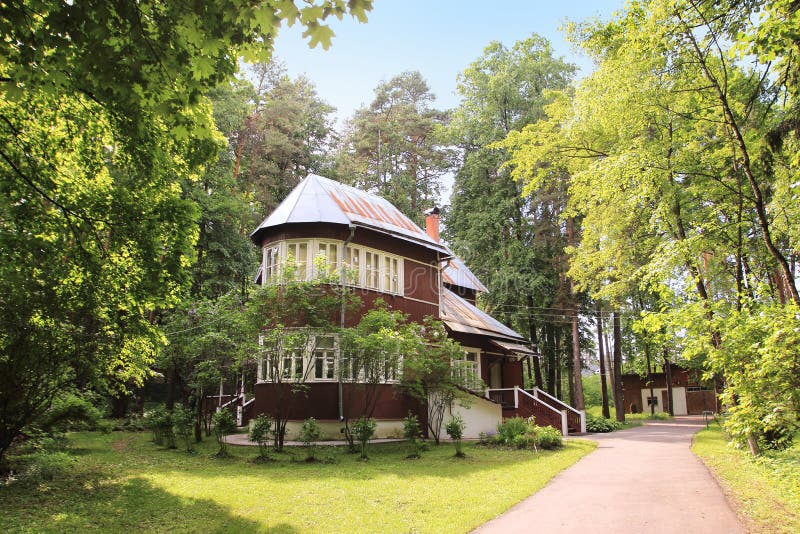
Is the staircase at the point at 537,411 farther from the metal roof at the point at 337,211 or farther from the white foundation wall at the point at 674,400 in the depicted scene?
the white foundation wall at the point at 674,400

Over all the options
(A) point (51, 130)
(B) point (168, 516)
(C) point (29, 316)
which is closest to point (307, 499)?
(B) point (168, 516)

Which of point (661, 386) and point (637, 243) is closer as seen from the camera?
point (637, 243)

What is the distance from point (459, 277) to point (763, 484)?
Result: 64.2 ft

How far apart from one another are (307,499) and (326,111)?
32.2 metres

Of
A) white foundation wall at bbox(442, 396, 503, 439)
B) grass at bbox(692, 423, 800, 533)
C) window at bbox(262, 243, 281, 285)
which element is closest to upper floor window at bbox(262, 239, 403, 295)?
window at bbox(262, 243, 281, 285)

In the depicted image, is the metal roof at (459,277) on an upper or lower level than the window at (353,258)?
upper

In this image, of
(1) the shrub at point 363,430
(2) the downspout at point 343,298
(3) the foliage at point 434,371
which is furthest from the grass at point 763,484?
(2) the downspout at point 343,298

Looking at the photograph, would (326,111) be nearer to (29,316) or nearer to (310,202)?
(310,202)

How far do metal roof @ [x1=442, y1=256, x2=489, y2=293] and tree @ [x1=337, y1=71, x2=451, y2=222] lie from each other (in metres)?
9.45

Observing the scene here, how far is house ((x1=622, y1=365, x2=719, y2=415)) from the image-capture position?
4603 centimetres

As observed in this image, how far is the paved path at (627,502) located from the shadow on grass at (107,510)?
3586mm

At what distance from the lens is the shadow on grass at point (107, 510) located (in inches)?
276

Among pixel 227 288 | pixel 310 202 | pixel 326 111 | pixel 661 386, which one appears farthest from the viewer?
pixel 661 386

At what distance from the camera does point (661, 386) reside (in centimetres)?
4753
